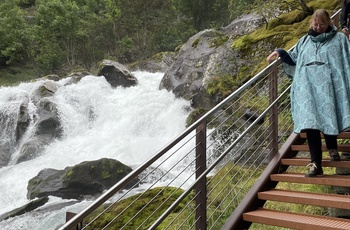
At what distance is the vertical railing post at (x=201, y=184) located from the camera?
280cm

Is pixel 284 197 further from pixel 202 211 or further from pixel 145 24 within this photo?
pixel 145 24

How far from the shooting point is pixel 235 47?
11961 mm

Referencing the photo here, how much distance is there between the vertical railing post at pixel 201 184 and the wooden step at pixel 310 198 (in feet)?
2.66

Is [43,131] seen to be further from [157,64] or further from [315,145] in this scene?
[315,145]

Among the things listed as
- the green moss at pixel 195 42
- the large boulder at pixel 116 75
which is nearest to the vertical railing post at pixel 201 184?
the green moss at pixel 195 42

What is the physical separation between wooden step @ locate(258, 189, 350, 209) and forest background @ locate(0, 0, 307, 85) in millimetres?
27685

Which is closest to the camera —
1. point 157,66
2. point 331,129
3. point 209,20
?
point 331,129

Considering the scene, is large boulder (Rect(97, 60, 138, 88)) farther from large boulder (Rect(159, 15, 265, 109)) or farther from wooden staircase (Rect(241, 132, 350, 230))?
wooden staircase (Rect(241, 132, 350, 230))

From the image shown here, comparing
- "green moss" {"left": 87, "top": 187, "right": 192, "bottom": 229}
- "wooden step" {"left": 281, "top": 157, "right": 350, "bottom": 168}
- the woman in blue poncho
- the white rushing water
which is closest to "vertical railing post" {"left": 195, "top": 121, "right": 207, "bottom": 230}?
the woman in blue poncho

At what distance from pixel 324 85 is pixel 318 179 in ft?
2.81

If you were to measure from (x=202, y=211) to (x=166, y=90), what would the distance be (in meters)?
13.8

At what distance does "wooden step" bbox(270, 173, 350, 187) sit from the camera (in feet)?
10.2

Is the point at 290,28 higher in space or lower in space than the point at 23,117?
higher

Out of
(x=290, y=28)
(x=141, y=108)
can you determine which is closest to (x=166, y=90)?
(x=141, y=108)
